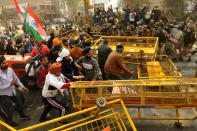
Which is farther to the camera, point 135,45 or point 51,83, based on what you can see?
point 135,45

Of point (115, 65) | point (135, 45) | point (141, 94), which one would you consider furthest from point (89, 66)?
point (135, 45)

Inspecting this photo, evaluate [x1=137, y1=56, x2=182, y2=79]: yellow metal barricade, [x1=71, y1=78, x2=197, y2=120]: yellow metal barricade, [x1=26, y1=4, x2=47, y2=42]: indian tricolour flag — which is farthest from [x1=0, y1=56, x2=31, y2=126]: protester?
[x1=137, y1=56, x2=182, y2=79]: yellow metal barricade

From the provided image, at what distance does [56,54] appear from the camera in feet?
20.8

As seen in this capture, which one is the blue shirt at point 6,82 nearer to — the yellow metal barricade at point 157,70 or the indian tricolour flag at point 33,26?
the indian tricolour flag at point 33,26

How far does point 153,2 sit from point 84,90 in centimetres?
2111

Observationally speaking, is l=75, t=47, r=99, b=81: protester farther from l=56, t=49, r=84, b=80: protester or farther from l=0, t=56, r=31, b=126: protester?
l=0, t=56, r=31, b=126: protester

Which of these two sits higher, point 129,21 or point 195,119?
point 129,21

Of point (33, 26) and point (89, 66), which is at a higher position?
point (33, 26)

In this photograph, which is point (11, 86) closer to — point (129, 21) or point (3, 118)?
point (3, 118)

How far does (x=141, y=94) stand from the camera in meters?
3.61

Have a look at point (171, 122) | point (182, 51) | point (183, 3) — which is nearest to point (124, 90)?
point (171, 122)

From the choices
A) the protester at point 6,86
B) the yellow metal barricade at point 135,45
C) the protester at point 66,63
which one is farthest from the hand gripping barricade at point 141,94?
the yellow metal barricade at point 135,45

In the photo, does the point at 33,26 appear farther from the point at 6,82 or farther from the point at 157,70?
the point at 157,70

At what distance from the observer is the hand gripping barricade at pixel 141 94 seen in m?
3.54
